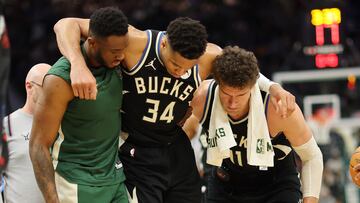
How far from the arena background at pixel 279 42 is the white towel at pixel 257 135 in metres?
5.89

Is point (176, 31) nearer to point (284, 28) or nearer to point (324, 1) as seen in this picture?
point (324, 1)

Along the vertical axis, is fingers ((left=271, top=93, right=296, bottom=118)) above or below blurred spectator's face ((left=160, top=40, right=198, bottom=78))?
below

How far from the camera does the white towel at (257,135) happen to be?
4324 mm

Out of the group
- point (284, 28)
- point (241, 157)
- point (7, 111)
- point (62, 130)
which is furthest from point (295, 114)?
point (284, 28)

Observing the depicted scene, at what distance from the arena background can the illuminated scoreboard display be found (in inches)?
0.8

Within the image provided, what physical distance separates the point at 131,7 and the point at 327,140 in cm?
407

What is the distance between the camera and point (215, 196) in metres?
4.80

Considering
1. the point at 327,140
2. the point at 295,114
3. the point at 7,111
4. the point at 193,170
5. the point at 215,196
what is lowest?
the point at 327,140

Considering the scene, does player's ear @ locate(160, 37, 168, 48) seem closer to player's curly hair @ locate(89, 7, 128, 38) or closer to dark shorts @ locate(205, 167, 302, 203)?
player's curly hair @ locate(89, 7, 128, 38)

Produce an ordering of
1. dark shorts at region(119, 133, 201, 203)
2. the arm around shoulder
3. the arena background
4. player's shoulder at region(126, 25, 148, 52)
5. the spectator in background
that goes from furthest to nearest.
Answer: the arena background
the spectator in background
the arm around shoulder
dark shorts at region(119, 133, 201, 203)
player's shoulder at region(126, 25, 148, 52)

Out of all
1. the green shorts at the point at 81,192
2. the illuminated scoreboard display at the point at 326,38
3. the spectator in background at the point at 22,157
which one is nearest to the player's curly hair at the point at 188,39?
the green shorts at the point at 81,192

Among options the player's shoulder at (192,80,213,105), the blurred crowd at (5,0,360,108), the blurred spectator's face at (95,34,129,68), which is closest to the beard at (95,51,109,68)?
the blurred spectator's face at (95,34,129,68)

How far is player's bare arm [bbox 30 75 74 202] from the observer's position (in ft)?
12.2

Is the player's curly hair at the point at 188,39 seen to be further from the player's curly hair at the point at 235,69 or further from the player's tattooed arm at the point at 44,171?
the player's tattooed arm at the point at 44,171
